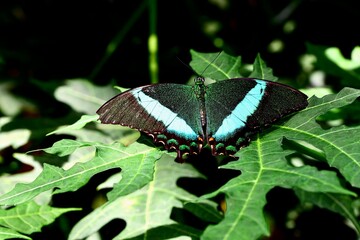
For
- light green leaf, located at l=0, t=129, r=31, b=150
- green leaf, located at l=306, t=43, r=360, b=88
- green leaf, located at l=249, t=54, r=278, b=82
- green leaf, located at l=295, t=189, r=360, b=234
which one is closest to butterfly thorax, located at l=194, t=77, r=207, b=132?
green leaf, located at l=249, t=54, r=278, b=82

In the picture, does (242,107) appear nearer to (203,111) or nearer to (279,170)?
(203,111)

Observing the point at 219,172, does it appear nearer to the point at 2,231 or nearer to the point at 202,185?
the point at 202,185

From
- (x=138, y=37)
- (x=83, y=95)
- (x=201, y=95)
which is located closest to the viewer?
(x=201, y=95)

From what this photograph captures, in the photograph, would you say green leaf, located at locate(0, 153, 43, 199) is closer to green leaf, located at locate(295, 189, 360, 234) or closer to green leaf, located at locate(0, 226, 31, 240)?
green leaf, located at locate(0, 226, 31, 240)

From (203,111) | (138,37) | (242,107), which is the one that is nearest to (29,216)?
(203,111)

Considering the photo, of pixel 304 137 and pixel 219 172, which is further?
pixel 219 172

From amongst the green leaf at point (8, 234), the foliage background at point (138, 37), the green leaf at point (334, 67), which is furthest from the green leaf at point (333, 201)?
the foliage background at point (138, 37)

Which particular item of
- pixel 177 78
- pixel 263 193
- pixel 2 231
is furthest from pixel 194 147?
pixel 177 78

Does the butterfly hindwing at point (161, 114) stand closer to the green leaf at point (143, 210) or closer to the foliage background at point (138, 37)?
the green leaf at point (143, 210)
